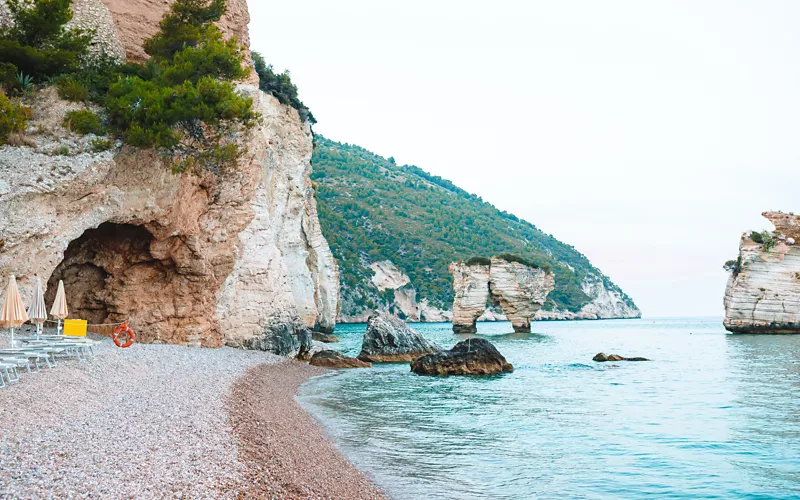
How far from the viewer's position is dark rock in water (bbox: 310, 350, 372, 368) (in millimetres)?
27875

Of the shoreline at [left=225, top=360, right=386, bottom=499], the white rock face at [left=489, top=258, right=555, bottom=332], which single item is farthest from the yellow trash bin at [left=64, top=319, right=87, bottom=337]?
the white rock face at [left=489, top=258, right=555, bottom=332]

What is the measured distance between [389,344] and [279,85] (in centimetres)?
1613

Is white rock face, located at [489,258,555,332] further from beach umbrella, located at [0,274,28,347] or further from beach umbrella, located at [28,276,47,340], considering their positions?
beach umbrella, located at [0,274,28,347]

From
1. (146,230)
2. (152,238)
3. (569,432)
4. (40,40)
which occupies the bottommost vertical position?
(569,432)

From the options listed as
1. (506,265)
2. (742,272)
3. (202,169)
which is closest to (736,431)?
(202,169)

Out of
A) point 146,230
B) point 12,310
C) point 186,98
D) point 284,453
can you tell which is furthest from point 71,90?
point 284,453

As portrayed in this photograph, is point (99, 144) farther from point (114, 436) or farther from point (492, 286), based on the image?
point (492, 286)

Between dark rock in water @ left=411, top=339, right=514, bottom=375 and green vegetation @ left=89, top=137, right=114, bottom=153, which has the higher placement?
green vegetation @ left=89, top=137, right=114, bottom=153

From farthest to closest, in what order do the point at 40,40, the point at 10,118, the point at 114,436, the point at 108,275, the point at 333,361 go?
the point at 333,361 < the point at 108,275 < the point at 40,40 < the point at 10,118 < the point at 114,436

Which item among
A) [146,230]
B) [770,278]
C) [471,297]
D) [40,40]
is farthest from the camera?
[471,297]

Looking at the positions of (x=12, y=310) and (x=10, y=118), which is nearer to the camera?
(x=12, y=310)

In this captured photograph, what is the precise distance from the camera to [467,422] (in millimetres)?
15070

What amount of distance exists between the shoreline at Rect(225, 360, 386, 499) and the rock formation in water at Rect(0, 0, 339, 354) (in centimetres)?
733

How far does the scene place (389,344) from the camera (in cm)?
3338
